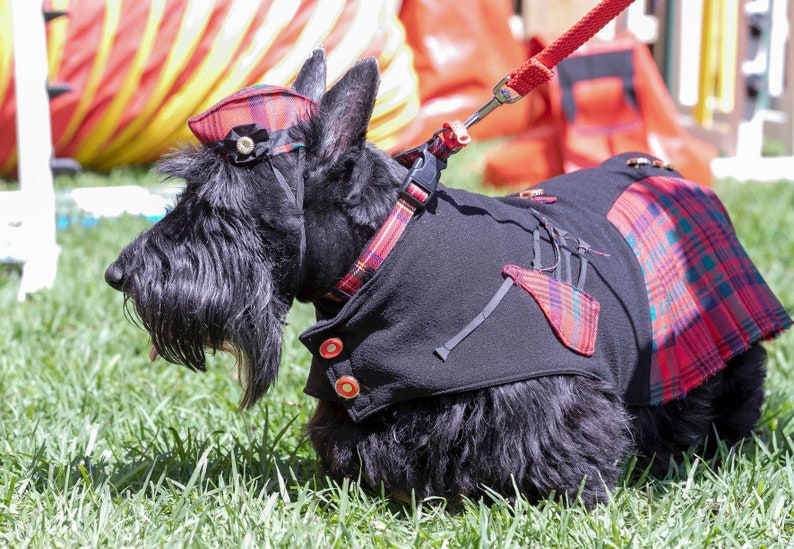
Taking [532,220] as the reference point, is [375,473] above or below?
below

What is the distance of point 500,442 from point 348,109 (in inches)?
29.5

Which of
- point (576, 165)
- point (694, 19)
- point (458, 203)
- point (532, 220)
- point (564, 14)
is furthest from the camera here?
point (694, 19)

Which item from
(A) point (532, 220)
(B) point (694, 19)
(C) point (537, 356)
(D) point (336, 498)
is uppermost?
(B) point (694, 19)

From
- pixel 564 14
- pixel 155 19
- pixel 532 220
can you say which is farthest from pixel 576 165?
pixel 532 220

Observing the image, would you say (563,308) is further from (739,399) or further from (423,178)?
(739,399)

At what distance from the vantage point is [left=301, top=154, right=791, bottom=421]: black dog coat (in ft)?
6.21

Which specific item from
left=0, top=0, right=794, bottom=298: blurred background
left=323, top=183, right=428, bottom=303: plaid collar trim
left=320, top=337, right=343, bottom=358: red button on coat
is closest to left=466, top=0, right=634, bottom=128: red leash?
left=323, top=183, right=428, bottom=303: plaid collar trim

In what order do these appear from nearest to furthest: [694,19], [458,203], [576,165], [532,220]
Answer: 1. [458,203]
2. [532,220]
3. [576,165]
4. [694,19]

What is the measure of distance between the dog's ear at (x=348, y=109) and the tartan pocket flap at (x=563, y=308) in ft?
1.38

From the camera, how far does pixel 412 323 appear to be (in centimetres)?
189

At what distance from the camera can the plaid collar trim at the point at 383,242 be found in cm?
188

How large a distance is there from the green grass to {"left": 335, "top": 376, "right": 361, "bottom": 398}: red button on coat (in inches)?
8.6

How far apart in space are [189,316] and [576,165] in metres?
3.80

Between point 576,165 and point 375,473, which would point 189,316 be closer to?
point 375,473
